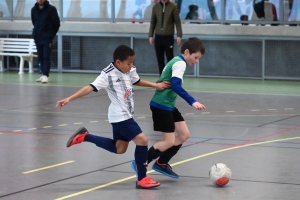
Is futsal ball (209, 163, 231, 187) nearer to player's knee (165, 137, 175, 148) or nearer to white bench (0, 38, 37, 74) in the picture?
player's knee (165, 137, 175, 148)

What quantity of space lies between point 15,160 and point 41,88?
890 cm

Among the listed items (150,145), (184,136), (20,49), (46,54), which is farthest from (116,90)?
(20,49)

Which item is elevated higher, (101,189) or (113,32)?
(113,32)

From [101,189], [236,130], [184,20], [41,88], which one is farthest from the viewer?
[184,20]

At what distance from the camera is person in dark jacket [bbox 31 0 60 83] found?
1830cm

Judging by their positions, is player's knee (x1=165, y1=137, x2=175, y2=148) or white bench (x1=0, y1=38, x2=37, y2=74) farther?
white bench (x1=0, y1=38, x2=37, y2=74)

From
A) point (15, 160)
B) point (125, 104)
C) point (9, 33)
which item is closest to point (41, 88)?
point (9, 33)

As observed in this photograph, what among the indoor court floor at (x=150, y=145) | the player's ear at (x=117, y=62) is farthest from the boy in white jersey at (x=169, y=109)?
the player's ear at (x=117, y=62)

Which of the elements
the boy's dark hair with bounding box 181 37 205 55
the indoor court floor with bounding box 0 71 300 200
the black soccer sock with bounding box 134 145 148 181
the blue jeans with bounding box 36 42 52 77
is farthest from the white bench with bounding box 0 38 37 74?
the black soccer sock with bounding box 134 145 148 181

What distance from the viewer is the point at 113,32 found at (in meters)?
21.4

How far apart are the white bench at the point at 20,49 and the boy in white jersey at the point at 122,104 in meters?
14.9

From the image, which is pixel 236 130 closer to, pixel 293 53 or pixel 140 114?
pixel 140 114

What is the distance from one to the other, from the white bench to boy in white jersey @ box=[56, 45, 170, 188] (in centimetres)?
1485

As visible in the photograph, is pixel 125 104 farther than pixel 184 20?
No
